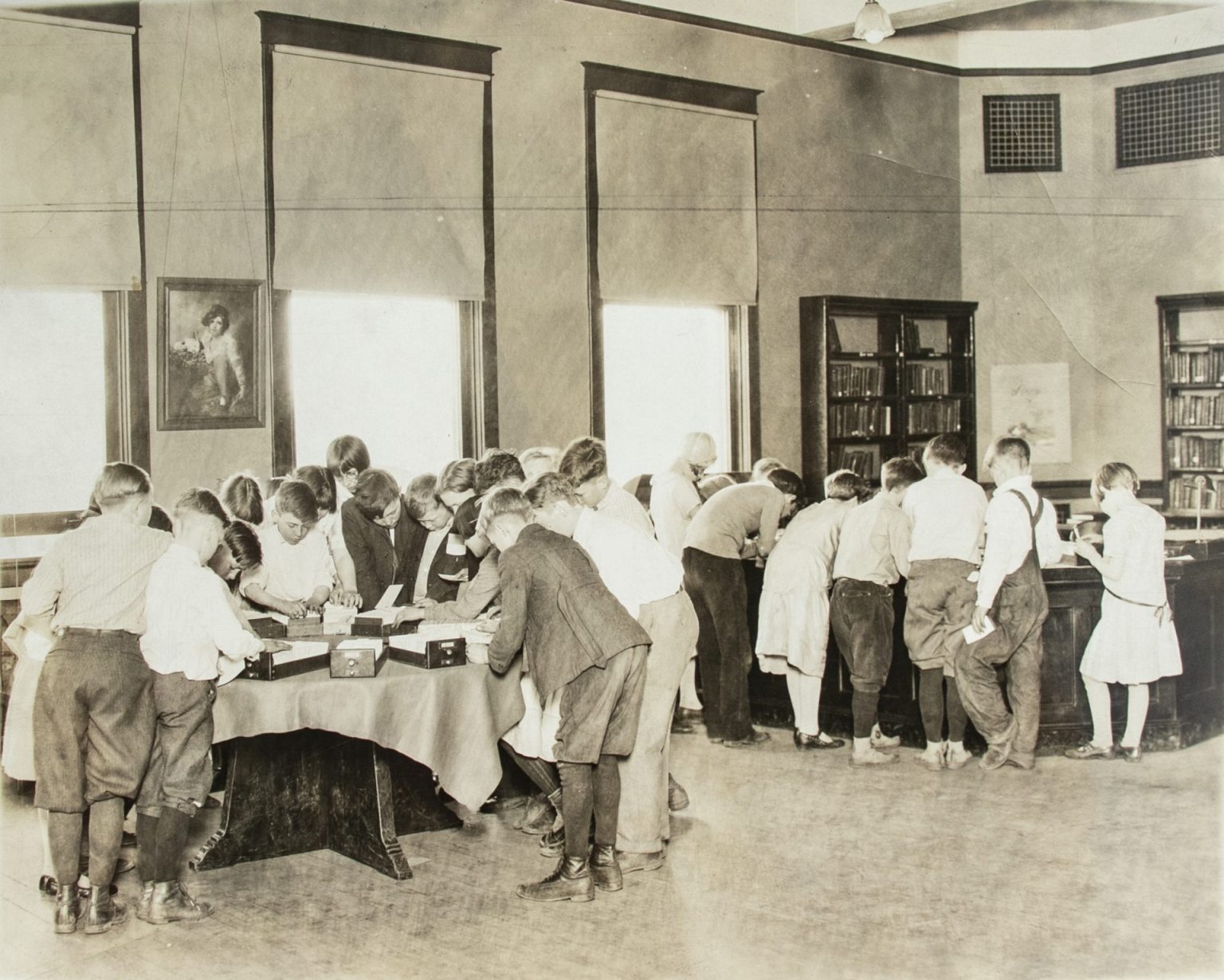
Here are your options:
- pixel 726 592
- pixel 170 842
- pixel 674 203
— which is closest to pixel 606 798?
pixel 170 842

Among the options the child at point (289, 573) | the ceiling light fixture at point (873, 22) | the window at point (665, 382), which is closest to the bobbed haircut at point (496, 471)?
the child at point (289, 573)

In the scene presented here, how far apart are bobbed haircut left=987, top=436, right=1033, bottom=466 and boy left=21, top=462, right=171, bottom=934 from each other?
3775mm

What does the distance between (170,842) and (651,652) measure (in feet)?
5.75

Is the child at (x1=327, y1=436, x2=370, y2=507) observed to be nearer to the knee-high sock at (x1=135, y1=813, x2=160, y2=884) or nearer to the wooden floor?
the wooden floor

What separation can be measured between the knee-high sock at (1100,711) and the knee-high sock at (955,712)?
62cm

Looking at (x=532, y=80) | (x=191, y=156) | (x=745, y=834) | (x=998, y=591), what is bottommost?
(x=745, y=834)

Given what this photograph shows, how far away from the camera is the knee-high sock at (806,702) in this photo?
6.46m

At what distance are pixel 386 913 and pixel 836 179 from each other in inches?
294

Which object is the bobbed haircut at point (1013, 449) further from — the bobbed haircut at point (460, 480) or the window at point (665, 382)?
the window at point (665, 382)

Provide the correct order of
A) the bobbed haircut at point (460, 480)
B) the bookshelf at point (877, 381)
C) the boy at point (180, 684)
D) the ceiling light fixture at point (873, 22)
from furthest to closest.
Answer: the bookshelf at point (877, 381)
the ceiling light fixture at point (873, 22)
the bobbed haircut at point (460, 480)
the boy at point (180, 684)

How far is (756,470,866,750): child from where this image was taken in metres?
6.39

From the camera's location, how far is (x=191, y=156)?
22.5ft

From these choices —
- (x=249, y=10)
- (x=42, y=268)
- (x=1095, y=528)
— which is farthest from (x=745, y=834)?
(x=1095, y=528)

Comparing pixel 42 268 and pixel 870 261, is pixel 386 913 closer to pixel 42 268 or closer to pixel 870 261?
pixel 42 268
